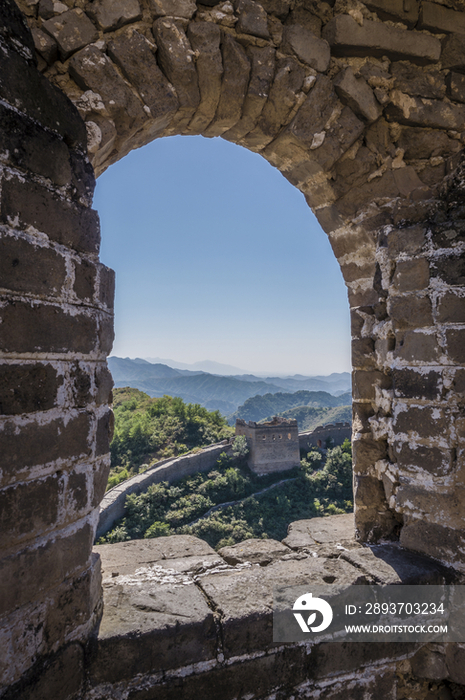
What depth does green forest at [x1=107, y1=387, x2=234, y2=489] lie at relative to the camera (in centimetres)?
2912

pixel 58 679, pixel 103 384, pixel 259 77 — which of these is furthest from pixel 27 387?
pixel 259 77

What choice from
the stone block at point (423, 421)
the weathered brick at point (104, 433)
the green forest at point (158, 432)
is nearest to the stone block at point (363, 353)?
the stone block at point (423, 421)

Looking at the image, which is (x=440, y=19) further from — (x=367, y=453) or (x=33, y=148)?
(x=367, y=453)

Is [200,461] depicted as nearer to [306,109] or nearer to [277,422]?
[277,422]

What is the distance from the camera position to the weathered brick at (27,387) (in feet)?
3.45

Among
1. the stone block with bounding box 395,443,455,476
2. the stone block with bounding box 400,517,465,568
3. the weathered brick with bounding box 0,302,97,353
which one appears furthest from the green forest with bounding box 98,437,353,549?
the weathered brick with bounding box 0,302,97,353

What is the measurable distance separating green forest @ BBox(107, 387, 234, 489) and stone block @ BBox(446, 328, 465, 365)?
84.5ft

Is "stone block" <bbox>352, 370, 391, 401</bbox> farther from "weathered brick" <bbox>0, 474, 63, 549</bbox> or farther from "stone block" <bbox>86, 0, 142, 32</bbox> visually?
"stone block" <bbox>86, 0, 142, 32</bbox>

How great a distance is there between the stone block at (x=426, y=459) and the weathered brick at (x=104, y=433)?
53.9 inches

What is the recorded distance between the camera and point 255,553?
202cm

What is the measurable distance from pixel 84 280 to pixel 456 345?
1596 mm

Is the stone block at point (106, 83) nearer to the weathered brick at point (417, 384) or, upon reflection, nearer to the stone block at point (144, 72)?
the stone block at point (144, 72)

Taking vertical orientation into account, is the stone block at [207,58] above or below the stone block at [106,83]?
above

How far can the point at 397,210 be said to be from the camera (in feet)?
6.70
